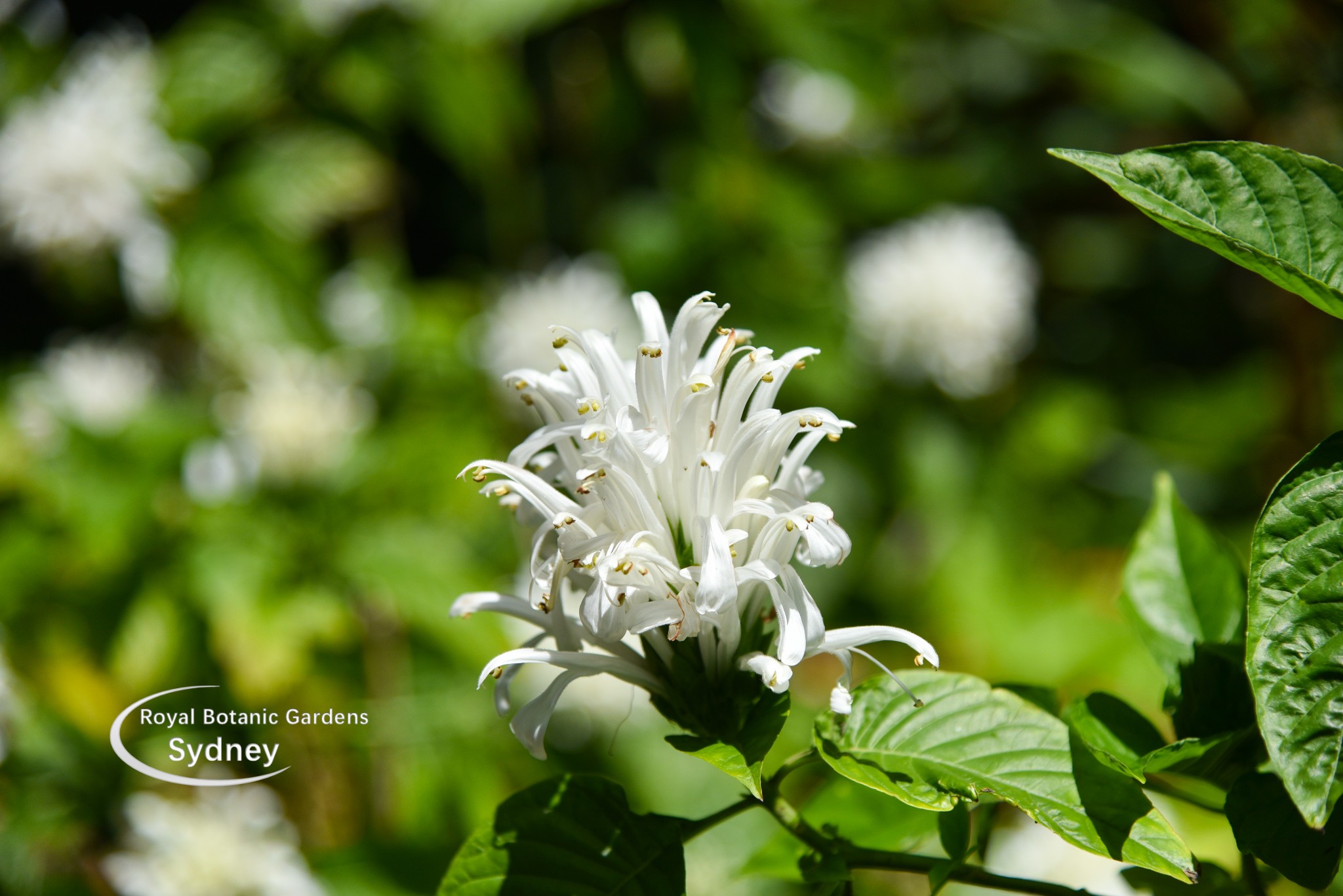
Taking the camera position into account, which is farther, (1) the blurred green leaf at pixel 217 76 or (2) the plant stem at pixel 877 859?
(1) the blurred green leaf at pixel 217 76

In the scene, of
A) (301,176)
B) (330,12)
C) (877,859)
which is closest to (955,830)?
(877,859)

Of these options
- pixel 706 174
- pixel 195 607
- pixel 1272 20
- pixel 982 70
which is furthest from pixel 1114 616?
pixel 982 70

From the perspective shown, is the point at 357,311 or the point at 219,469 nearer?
the point at 219,469

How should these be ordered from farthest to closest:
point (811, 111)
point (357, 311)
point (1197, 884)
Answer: point (811, 111) < point (357, 311) < point (1197, 884)

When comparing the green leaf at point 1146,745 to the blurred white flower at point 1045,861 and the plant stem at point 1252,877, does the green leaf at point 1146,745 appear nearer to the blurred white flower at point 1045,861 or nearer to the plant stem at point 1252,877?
the plant stem at point 1252,877

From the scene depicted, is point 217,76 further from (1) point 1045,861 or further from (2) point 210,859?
(1) point 1045,861

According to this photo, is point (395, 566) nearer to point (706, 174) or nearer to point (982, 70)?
point (706, 174)

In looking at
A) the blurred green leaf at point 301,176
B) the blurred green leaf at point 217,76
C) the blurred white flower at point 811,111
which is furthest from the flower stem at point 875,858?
the blurred white flower at point 811,111
